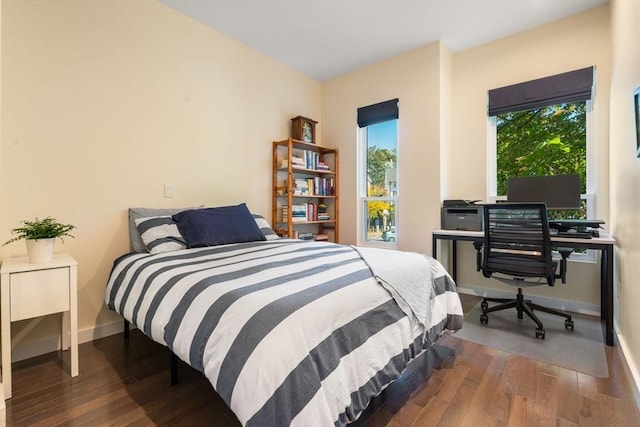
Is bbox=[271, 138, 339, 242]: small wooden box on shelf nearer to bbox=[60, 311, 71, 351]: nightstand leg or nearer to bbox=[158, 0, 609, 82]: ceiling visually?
bbox=[158, 0, 609, 82]: ceiling

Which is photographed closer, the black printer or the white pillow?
the white pillow

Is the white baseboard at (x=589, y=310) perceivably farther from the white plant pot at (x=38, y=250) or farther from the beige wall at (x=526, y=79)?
the white plant pot at (x=38, y=250)

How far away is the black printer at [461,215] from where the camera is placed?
118 inches

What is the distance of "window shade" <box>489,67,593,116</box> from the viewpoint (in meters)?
2.77

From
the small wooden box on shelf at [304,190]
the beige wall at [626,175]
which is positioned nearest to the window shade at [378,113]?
the small wooden box on shelf at [304,190]

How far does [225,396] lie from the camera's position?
1015 millimetres

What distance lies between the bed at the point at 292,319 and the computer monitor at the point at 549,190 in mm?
1492

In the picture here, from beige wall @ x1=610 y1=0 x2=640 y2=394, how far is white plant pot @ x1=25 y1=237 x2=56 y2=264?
10.6 feet

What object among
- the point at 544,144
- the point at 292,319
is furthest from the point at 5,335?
the point at 544,144

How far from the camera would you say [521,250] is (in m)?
2.40

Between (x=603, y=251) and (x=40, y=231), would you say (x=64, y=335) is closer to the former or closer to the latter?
(x=40, y=231)

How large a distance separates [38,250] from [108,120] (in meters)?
1.09

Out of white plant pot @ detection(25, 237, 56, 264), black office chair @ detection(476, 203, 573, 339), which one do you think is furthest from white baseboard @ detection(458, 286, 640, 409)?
white plant pot @ detection(25, 237, 56, 264)

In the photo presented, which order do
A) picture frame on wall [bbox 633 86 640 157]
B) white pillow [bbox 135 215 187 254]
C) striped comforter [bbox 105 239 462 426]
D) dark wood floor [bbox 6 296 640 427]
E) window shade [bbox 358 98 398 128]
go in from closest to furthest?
striped comforter [bbox 105 239 462 426] < dark wood floor [bbox 6 296 640 427] < picture frame on wall [bbox 633 86 640 157] < white pillow [bbox 135 215 187 254] < window shade [bbox 358 98 398 128]
